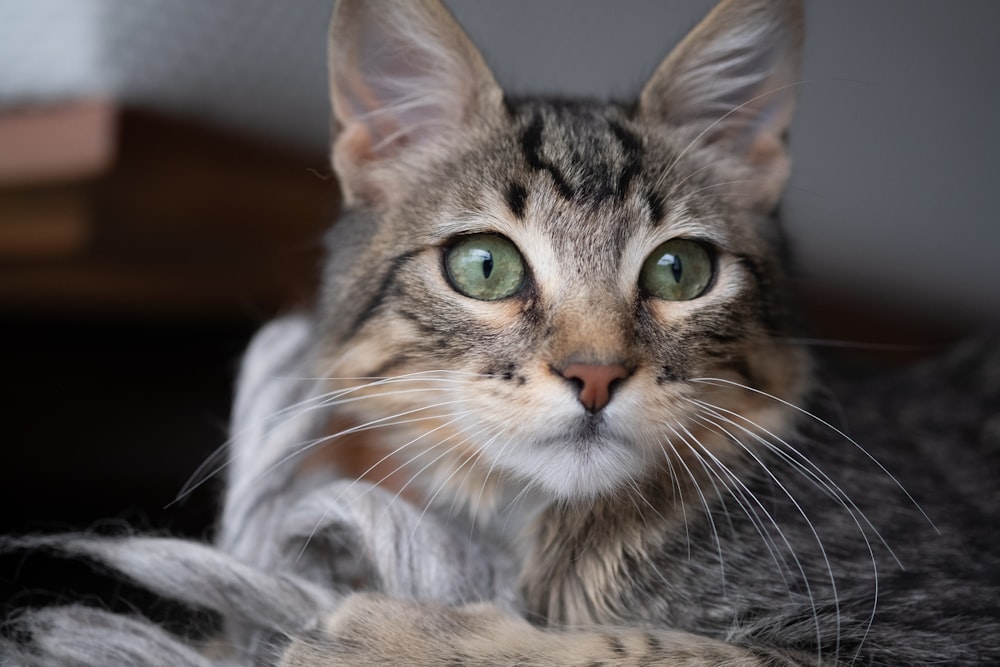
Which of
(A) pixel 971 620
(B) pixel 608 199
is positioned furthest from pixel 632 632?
(B) pixel 608 199

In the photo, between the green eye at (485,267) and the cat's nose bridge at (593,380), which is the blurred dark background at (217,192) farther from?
the cat's nose bridge at (593,380)

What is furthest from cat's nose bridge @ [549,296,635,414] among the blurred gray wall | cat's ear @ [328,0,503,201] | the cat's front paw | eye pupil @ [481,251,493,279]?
the blurred gray wall

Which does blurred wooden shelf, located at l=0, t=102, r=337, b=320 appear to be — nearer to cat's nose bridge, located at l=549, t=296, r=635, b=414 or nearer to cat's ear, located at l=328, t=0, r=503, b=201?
cat's ear, located at l=328, t=0, r=503, b=201

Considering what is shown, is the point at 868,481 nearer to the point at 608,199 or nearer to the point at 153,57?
the point at 608,199

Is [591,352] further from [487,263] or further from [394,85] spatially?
[394,85]

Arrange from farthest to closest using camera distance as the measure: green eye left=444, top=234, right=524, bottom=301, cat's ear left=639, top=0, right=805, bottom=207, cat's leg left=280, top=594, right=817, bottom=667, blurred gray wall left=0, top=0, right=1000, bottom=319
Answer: blurred gray wall left=0, top=0, right=1000, bottom=319, cat's ear left=639, top=0, right=805, bottom=207, green eye left=444, top=234, right=524, bottom=301, cat's leg left=280, top=594, right=817, bottom=667

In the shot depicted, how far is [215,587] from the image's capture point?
0.89 m

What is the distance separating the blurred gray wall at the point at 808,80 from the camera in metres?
1.21

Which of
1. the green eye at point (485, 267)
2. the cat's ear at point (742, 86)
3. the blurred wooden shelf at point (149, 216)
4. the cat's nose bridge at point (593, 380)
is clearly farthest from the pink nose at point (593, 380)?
the blurred wooden shelf at point (149, 216)

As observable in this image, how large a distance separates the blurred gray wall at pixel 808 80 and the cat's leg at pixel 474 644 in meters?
0.67

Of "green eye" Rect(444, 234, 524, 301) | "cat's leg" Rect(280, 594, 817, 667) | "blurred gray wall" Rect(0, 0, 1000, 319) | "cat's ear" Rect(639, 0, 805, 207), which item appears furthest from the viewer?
"blurred gray wall" Rect(0, 0, 1000, 319)

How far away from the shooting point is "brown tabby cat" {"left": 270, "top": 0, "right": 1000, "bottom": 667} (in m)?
0.85

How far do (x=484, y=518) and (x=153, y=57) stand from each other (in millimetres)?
749

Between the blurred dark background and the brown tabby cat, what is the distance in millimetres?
146
